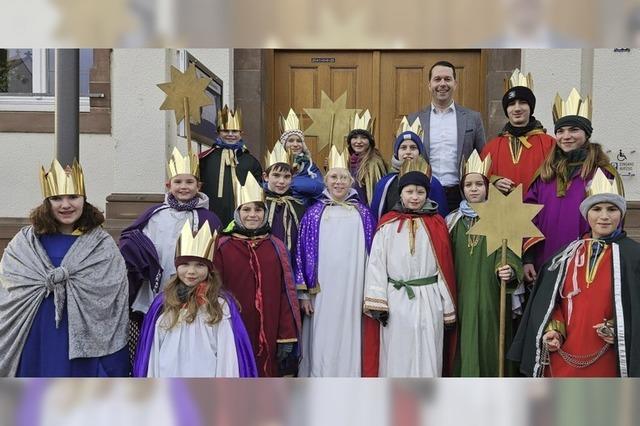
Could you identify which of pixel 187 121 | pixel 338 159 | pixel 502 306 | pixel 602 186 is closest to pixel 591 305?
pixel 502 306

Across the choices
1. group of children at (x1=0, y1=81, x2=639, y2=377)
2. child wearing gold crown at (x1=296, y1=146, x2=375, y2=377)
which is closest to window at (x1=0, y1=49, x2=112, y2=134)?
group of children at (x1=0, y1=81, x2=639, y2=377)

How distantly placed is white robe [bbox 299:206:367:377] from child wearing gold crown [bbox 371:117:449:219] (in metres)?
0.28

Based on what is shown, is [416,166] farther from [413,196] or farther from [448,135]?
[448,135]

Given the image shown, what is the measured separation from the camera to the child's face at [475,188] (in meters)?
4.40

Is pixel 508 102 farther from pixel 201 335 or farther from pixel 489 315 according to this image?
pixel 201 335

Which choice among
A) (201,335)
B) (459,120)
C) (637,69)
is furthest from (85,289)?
(637,69)

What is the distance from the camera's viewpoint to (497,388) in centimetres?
55

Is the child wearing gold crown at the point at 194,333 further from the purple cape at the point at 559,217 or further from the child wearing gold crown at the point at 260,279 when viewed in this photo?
the purple cape at the point at 559,217

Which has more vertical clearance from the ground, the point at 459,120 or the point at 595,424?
the point at 459,120

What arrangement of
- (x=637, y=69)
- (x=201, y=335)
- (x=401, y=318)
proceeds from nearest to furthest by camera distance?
(x=201, y=335) < (x=401, y=318) < (x=637, y=69)

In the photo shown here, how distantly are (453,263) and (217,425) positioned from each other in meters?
4.01

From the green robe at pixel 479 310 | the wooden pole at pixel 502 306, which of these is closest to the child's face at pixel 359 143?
the green robe at pixel 479 310

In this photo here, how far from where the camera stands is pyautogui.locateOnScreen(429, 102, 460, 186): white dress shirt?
204 inches

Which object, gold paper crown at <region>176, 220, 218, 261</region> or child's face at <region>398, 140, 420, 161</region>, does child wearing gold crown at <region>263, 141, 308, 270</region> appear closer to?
child's face at <region>398, 140, 420, 161</region>
